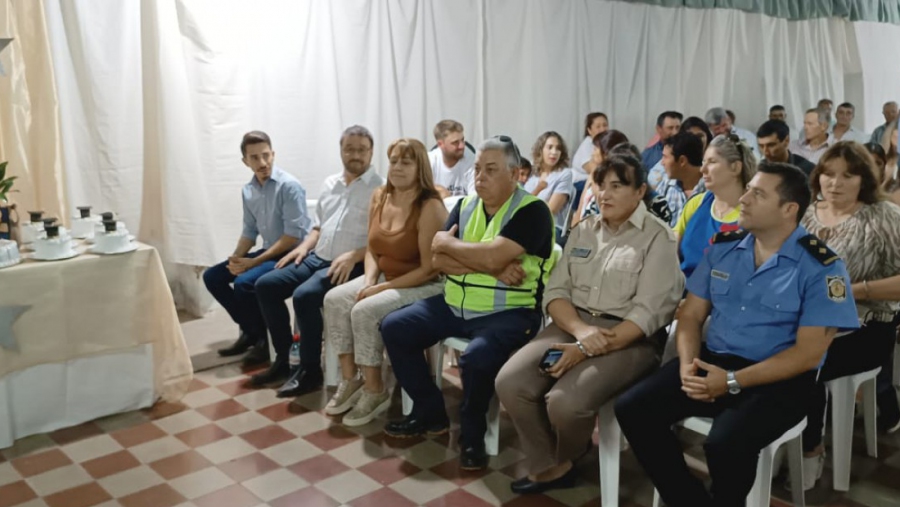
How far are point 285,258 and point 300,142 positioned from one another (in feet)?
4.32

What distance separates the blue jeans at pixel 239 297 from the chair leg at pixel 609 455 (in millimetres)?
2008

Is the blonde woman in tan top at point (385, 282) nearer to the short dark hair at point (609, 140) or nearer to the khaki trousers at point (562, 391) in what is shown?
the khaki trousers at point (562, 391)

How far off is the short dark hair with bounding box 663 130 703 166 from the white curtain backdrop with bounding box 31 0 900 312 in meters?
2.32

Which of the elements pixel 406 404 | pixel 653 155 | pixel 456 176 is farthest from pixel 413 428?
pixel 653 155

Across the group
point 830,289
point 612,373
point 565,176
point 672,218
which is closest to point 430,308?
point 612,373

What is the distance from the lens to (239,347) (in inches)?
158

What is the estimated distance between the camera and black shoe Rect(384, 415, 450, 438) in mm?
3016

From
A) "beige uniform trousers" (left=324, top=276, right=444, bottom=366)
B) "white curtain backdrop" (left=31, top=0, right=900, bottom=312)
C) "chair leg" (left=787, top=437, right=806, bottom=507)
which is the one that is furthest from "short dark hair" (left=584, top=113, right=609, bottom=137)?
"chair leg" (left=787, top=437, right=806, bottom=507)

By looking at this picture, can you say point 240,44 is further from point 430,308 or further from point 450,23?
point 430,308

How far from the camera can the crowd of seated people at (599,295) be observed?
2174mm

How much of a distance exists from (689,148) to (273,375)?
2.17 meters

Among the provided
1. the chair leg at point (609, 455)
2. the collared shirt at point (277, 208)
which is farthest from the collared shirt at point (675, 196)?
the collared shirt at point (277, 208)

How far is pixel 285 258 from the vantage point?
377cm

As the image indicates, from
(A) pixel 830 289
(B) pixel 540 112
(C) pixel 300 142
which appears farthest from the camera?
(B) pixel 540 112
